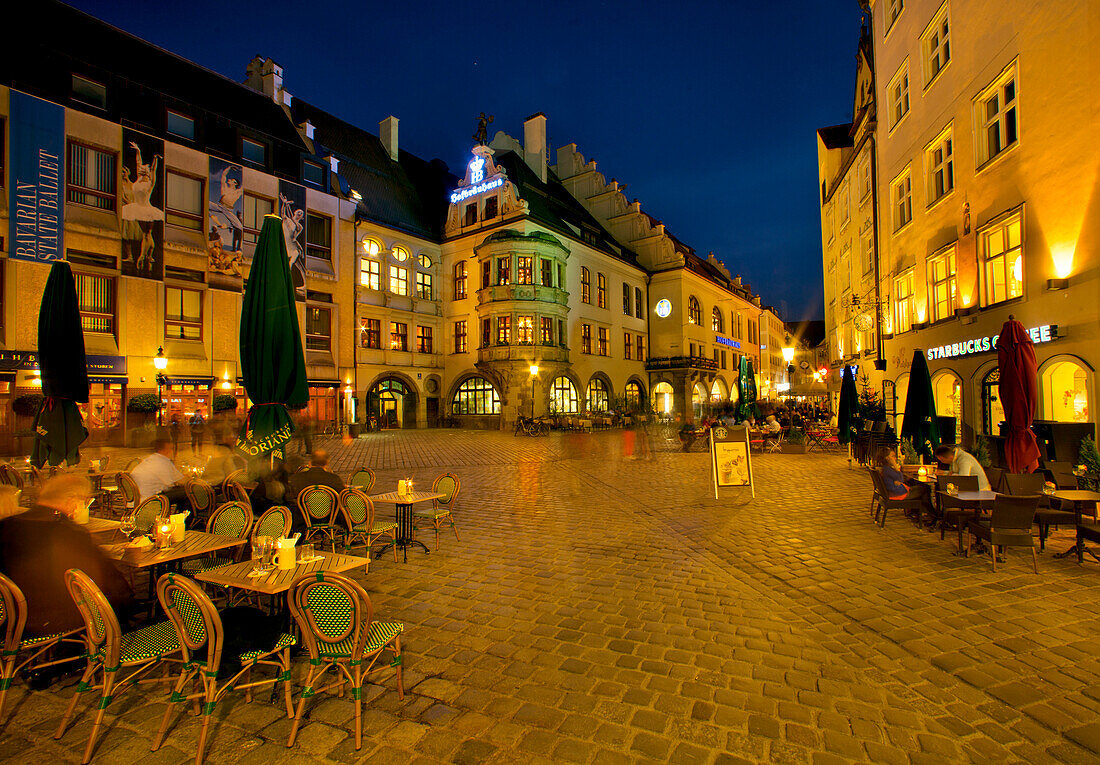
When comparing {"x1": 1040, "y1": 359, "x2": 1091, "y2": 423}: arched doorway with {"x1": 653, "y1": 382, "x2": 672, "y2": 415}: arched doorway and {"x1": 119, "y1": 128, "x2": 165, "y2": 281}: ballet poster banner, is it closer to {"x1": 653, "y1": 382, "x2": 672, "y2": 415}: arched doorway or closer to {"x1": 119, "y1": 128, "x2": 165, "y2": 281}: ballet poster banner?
{"x1": 119, "y1": 128, "x2": 165, "y2": 281}: ballet poster banner

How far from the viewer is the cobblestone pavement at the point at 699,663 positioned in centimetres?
319

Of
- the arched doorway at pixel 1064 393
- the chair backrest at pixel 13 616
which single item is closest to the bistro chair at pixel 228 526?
the chair backrest at pixel 13 616

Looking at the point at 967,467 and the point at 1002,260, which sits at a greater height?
the point at 1002,260

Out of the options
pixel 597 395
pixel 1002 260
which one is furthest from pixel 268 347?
pixel 597 395

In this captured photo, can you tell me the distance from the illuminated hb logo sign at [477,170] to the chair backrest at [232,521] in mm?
32633

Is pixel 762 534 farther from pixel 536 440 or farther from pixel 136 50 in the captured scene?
pixel 136 50

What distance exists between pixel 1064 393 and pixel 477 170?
31766 mm

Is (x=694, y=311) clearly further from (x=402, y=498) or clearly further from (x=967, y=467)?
(x=402, y=498)

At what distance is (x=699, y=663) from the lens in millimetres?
4109

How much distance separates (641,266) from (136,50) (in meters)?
33.2

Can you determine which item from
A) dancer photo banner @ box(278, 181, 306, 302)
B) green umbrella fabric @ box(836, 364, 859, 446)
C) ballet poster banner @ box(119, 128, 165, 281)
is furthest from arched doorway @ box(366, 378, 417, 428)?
green umbrella fabric @ box(836, 364, 859, 446)

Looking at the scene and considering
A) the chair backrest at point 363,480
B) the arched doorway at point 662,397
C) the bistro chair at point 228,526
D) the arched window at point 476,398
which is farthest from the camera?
the arched doorway at point 662,397

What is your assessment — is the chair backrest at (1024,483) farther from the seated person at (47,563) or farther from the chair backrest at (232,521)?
the seated person at (47,563)

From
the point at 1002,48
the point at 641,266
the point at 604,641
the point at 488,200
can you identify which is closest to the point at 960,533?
the point at 604,641
